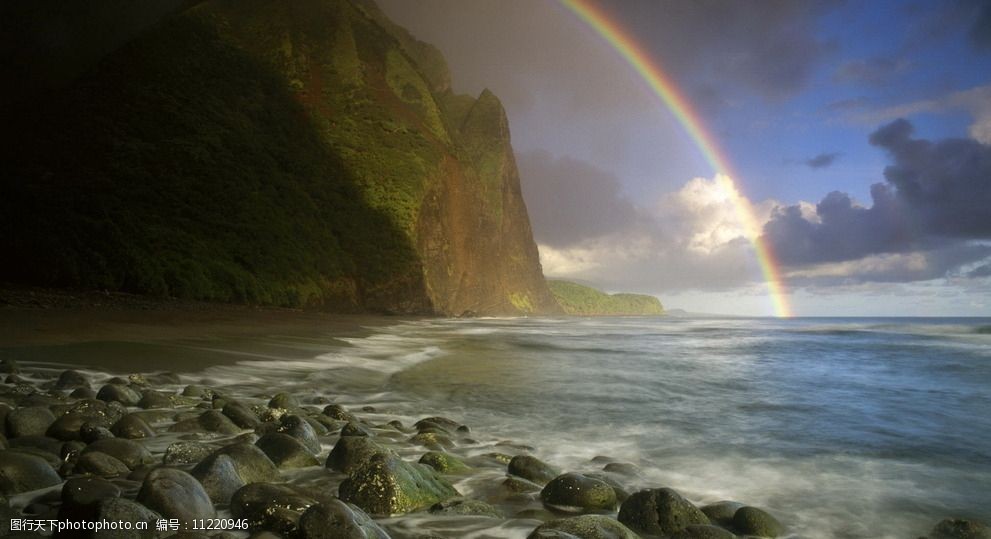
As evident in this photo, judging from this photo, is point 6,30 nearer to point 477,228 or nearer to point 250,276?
point 250,276

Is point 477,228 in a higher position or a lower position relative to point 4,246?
higher

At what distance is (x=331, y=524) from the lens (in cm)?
265

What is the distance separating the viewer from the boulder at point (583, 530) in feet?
10.1

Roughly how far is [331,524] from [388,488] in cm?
111

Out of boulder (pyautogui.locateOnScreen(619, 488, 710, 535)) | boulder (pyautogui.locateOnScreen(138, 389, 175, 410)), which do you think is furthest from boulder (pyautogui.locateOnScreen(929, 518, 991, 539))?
boulder (pyautogui.locateOnScreen(138, 389, 175, 410))

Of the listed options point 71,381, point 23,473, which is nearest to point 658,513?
point 23,473

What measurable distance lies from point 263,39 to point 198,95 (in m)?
20.1

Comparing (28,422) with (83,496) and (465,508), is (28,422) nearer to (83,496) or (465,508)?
(83,496)

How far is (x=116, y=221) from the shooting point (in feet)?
84.6

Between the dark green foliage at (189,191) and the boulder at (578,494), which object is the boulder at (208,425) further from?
the dark green foliage at (189,191)

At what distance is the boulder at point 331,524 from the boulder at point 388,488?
0.91 metres

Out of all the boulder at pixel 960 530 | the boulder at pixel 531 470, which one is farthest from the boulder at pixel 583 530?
the boulder at pixel 960 530

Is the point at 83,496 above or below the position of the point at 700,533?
above

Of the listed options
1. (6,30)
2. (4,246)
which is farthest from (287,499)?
(6,30)
